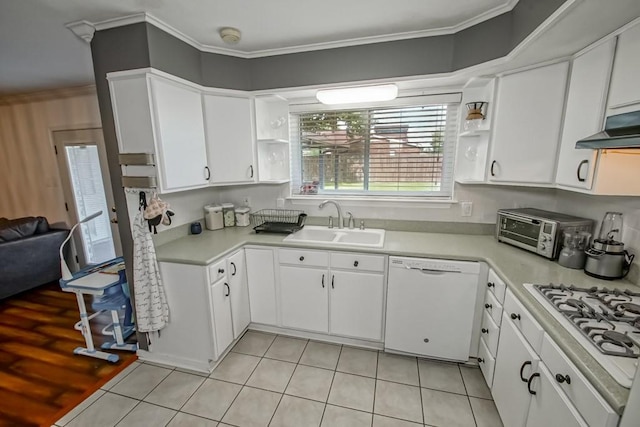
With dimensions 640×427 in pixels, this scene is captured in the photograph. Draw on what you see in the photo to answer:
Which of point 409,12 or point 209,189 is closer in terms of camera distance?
point 409,12

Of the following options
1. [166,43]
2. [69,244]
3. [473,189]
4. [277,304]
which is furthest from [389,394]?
[69,244]

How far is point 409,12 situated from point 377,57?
0.39m

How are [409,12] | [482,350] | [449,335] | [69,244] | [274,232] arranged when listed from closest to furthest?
[409,12], [482,350], [449,335], [274,232], [69,244]

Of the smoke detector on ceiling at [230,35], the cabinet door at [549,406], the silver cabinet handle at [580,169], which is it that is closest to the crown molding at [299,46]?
the smoke detector on ceiling at [230,35]

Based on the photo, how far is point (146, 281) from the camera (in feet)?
6.24

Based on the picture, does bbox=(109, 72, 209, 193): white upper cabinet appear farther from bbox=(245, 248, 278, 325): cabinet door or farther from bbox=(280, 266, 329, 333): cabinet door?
bbox=(280, 266, 329, 333): cabinet door

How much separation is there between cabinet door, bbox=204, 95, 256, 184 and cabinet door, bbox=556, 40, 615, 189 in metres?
2.24

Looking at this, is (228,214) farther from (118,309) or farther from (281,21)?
(281,21)

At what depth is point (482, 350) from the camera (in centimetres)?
186

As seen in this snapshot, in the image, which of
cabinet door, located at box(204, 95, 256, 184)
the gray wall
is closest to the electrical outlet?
cabinet door, located at box(204, 95, 256, 184)

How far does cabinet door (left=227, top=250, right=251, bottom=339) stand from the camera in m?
2.16

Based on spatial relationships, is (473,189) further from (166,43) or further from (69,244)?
(69,244)

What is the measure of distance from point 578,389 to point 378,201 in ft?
5.87

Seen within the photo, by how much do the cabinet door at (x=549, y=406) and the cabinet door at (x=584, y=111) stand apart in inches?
39.6
